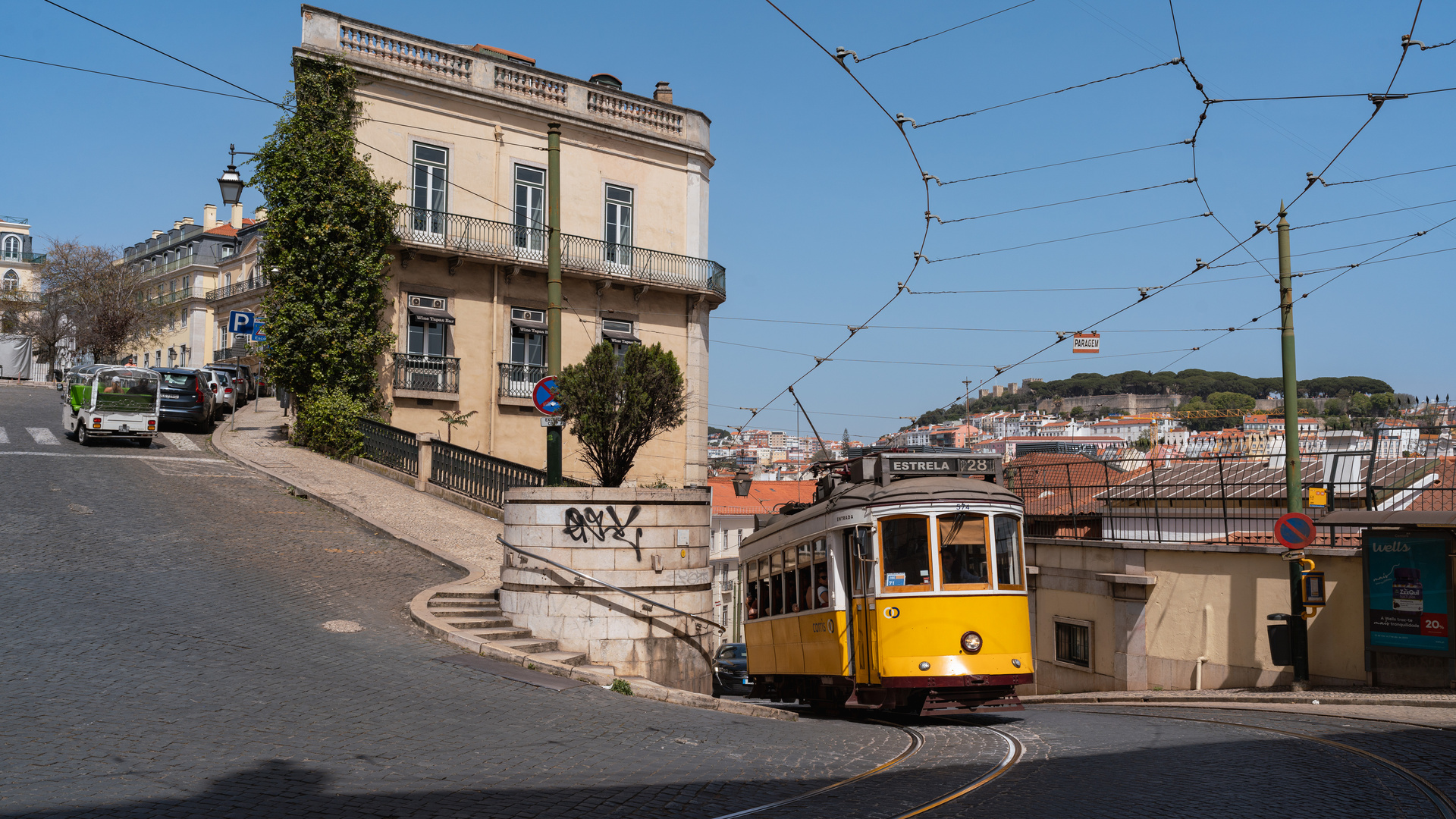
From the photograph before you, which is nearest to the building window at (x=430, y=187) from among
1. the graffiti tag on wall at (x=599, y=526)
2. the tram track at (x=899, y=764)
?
the graffiti tag on wall at (x=599, y=526)

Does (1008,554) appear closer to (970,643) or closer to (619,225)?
(970,643)

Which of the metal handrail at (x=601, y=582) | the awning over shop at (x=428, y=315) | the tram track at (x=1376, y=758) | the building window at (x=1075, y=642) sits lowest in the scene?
the building window at (x=1075, y=642)

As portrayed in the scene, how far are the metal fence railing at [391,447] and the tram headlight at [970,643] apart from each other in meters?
15.2

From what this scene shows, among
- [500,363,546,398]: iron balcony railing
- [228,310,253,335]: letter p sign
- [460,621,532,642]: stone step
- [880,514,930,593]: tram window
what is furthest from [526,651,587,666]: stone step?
[228,310,253,335]: letter p sign

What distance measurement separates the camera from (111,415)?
25781 millimetres

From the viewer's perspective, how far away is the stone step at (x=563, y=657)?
12.9 m

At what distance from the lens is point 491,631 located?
45.5 feet

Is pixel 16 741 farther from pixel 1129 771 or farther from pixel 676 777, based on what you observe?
pixel 1129 771

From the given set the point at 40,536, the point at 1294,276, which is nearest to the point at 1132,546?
the point at 1294,276

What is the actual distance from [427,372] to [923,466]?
17.9 m

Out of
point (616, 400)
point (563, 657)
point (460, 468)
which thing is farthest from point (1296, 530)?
point (460, 468)

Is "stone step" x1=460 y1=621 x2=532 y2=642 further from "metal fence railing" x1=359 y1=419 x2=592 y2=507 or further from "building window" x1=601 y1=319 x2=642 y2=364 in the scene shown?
"building window" x1=601 y1=319 x2=642 y2=364

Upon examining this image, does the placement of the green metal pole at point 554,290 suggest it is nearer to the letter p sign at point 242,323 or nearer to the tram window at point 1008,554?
the tram window at point 1008,554

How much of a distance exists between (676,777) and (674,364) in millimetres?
12886
